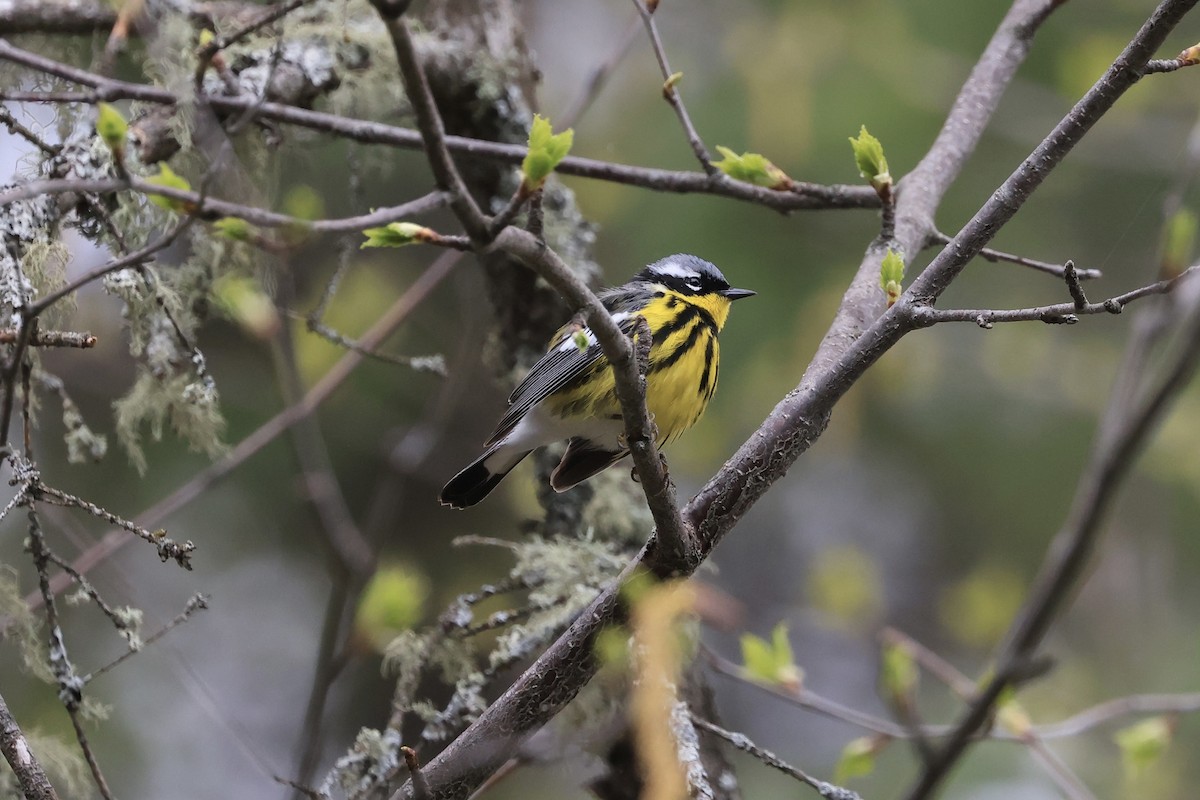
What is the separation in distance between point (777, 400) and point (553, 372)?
7.15 ft

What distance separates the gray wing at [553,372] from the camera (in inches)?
113

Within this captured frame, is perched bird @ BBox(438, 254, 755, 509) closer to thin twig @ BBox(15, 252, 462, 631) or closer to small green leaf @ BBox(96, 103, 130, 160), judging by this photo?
thin twig @ BBox(15, 252, 462, 631)

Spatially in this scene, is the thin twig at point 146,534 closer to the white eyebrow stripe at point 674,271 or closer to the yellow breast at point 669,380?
the yellow breast at point 669,380

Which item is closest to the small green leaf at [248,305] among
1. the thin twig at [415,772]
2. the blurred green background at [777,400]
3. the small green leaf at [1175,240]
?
the thin twig at [415,772]

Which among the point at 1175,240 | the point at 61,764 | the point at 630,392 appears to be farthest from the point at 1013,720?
the point at 61,764

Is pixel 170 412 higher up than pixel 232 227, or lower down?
higher up

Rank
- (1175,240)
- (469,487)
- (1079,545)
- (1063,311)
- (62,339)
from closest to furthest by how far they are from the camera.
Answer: (1079,545), (1063,311), (62,339), (1175,240), (469,487)

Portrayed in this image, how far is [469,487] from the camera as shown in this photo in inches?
119

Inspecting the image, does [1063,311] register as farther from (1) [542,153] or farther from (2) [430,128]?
(2) [430,128]

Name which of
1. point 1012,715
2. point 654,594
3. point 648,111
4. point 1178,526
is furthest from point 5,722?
point 1178,526

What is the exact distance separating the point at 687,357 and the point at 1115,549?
3.36 m

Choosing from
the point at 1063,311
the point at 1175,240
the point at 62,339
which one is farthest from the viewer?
the point at 1175,240

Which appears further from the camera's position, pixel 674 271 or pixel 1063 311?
pixel 674 271

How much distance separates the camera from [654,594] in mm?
1999
